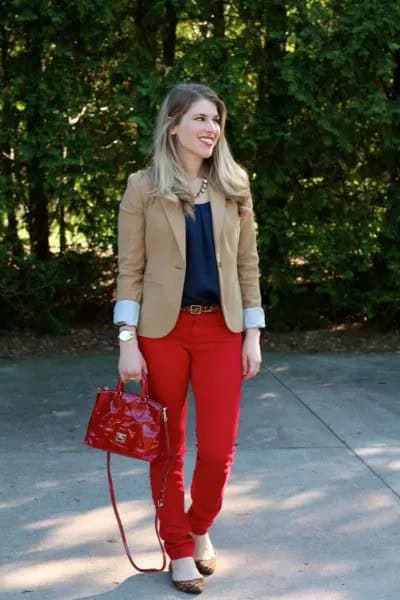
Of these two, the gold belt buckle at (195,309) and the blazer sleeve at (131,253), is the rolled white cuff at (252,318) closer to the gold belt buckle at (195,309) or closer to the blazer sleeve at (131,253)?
the gold belt buckle at (195,309)

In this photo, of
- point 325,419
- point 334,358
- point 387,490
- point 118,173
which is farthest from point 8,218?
point 387,490

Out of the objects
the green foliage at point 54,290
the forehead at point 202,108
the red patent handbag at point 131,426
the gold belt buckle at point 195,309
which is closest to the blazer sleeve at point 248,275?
the gold belt buckle at point 195,309

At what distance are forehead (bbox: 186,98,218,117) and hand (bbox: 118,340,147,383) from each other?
89cm

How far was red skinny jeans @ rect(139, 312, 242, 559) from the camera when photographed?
3.66m

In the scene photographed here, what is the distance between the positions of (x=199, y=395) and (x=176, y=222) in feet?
2.16

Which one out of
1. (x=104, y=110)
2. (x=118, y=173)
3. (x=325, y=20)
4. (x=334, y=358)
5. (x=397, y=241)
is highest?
(x=325, y=20)

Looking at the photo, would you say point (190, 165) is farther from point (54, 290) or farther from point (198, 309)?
point (54, 290)

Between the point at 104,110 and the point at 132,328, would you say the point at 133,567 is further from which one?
the point at 104,110

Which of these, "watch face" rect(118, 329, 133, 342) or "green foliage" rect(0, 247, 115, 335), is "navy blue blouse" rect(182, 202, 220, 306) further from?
"green foliage" rect(0, 247, 115, 335)

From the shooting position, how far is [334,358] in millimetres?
7438

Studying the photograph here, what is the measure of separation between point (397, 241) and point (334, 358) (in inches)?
43.1

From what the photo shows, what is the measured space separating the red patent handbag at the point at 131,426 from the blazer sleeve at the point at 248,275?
19.6 inches

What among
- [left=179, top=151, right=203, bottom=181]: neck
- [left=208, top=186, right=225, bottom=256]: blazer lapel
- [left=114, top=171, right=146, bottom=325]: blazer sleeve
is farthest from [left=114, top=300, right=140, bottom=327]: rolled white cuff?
[left=179, top=151, right=203, bottom=181]: neck

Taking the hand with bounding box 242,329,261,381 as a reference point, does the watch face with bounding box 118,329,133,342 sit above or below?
above
